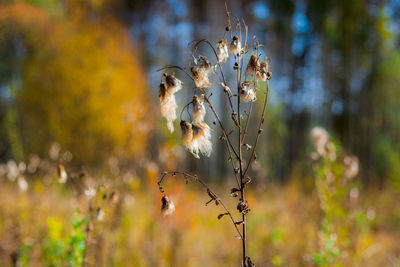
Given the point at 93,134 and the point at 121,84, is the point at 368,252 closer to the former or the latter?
the point at 93,134

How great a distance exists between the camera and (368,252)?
115 inches

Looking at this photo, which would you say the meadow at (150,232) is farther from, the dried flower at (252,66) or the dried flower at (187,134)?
the dried flower at (252,66)

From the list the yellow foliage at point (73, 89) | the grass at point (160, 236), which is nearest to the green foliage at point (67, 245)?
the grass at point (160, 236)

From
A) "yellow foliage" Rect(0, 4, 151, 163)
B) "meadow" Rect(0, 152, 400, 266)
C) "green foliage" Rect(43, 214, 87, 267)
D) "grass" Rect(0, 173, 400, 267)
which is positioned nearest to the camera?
"green foliage" Rect(43, 214, 87, 267)

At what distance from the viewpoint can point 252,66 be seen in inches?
42.3

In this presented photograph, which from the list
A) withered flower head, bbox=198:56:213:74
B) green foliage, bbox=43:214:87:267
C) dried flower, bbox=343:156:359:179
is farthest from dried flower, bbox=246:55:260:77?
dried flower, bbox=343:156:359:179

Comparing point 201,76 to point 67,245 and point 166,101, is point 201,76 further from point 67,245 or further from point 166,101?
point 67,245

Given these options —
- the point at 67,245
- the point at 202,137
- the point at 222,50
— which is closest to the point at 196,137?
the point at 202,137

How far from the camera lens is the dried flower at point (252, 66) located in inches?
42.1

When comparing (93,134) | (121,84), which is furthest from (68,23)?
(93,134)

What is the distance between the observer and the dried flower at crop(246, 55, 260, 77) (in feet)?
3.51

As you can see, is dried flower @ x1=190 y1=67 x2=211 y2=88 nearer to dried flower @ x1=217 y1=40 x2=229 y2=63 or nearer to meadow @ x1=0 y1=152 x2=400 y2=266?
dried flower @ x1=217 y1=40 x2=229 y2=63

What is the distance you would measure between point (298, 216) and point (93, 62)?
845 cm

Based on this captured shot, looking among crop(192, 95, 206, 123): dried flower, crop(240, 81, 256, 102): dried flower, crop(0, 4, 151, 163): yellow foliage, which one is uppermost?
crop(0, 4, 151, 163): yellow foliage
